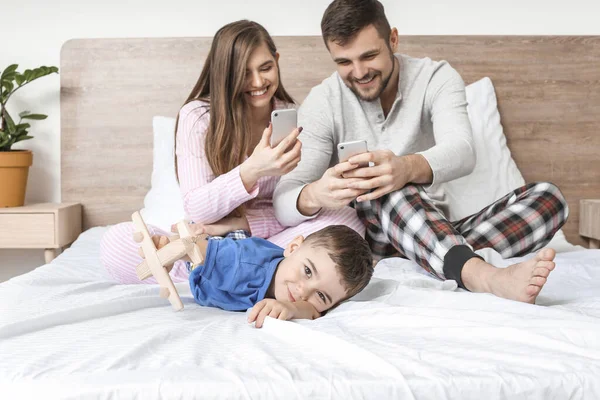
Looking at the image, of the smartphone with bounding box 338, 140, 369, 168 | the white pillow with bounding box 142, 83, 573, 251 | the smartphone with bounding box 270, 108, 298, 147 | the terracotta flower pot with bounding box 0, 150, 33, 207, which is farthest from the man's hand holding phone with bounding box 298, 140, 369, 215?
the terracotta flower pot with bounding box 0, 150, 33, 207

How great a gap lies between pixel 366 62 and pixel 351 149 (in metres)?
0.37

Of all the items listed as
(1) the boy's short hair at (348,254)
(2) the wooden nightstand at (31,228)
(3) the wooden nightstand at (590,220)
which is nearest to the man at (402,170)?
(1) the boy's short hair at (348,254)

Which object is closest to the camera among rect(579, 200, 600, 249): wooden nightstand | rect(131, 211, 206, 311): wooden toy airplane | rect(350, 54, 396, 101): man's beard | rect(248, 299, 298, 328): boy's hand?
rect(248, 299, 298, 328): boy's hand

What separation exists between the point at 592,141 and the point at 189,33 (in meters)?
1.63

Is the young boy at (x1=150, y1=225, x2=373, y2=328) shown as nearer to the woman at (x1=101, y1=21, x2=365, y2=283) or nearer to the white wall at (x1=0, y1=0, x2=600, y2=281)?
the woman at (x1=101, y1=21, x2=365, y2=283)

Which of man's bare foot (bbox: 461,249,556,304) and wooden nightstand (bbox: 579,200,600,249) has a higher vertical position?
man's bare foot (bbox: 461,249,556,304)

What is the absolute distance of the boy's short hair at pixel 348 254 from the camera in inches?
46.7

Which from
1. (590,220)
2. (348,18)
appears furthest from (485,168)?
(348,18)

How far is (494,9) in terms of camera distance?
263 cm

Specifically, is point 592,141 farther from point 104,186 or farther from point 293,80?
point 104,186

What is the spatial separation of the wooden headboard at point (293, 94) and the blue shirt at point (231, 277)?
4.54 ft

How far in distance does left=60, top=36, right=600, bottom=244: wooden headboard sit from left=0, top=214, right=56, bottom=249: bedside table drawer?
0.87 ft

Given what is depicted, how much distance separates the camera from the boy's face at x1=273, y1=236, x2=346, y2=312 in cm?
118

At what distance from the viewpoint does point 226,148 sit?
1661 mm
